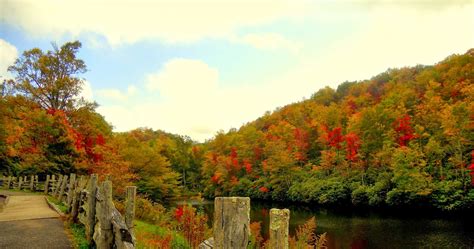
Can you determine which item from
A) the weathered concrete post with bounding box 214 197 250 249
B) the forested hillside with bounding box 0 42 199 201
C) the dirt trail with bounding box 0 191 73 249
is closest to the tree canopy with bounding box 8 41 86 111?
the forested hillside with bounding box 0 42 199 201

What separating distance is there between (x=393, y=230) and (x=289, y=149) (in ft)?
106

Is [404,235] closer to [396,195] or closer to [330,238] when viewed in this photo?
[330,238]

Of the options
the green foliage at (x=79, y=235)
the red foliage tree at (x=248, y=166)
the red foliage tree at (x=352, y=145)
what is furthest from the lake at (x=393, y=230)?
the red foliage tree at (x=248, y=166)

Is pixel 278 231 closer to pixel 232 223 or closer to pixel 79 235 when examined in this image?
pixel 232 223

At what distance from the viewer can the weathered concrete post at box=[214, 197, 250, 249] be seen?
314 centimetres

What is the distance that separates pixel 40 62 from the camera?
26.2 metres

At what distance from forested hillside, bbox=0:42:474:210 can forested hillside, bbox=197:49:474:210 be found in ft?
0.44

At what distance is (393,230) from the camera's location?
77.6 ft

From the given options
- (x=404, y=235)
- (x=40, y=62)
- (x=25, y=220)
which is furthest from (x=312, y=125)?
(x=25, y=220)

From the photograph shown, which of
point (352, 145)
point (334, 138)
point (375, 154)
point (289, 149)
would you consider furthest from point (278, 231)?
point (289, 149)

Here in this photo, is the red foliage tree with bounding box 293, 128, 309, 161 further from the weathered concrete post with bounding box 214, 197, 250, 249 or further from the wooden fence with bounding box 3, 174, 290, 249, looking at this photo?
the weathered concrete post with bounding box 214, 197, 250, 249

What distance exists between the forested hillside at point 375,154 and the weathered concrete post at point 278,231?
32438mm

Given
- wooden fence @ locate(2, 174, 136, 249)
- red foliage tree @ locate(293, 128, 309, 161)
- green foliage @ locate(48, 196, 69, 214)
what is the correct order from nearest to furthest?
Result: wooden fence @ locate(2, 174, 136, 249) < green foliage @ locate(48, 196, 69, 214) < red foliage tree @ locate(293, 128, 309, 161)

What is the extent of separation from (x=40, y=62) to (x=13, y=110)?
4.13 m
